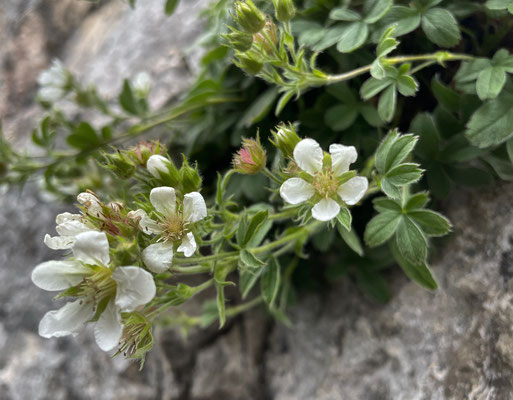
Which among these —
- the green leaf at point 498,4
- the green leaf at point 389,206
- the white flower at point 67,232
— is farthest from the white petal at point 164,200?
the green leaf at point 498,4

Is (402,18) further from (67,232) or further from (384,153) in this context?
(67,232)

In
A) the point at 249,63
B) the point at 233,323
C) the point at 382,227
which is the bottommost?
the point at 233,323

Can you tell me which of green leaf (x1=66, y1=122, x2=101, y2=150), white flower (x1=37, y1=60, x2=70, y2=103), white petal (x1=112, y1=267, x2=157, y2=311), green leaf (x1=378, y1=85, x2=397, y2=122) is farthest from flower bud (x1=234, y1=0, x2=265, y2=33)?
white flower (x1=37, y1=60, x2=70, y2=103)

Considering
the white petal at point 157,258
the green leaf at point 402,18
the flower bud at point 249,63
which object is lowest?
the white petal at point 157,258

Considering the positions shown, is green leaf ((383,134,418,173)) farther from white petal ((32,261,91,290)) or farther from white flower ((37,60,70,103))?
white flower ((37,60,70,103))

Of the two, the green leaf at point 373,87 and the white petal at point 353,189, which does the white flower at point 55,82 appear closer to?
the green leaf at point 373,87

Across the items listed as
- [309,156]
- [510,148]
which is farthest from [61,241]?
[510,148]
